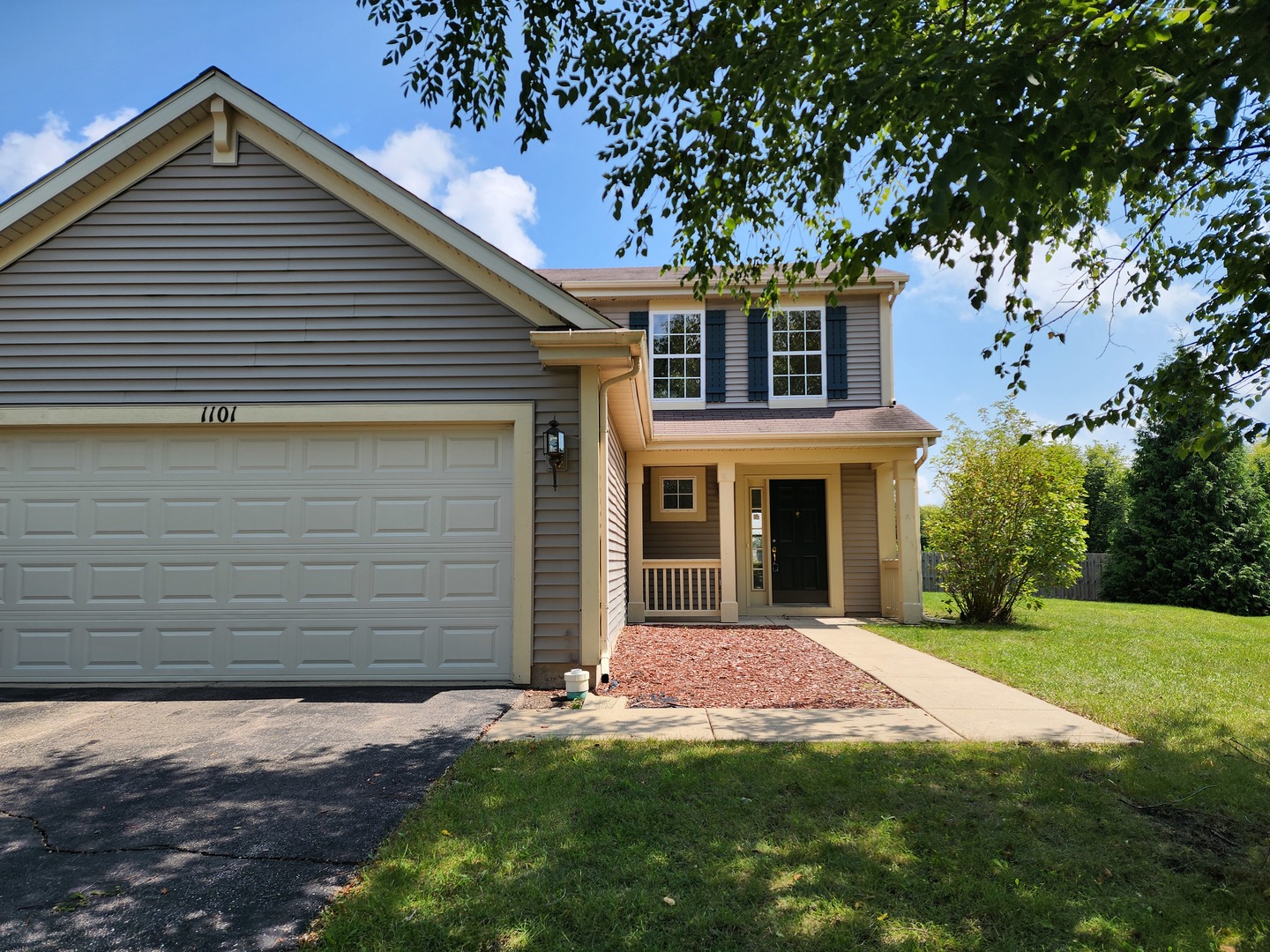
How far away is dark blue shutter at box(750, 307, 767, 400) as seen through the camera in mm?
12727

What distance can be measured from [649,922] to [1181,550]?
17.9 meters

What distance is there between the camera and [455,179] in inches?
367

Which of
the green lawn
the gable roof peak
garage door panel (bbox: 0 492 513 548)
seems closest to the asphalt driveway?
the green lawn

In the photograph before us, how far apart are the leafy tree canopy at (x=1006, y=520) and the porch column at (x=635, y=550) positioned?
4.74 m

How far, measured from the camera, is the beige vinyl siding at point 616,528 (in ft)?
25.9

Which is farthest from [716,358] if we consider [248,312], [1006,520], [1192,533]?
[1192,533]

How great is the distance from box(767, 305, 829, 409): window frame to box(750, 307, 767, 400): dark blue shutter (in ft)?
0.21

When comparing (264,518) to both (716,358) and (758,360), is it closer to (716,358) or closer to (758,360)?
(716,358)

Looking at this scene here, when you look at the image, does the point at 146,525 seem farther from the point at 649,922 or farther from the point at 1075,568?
the point at 1075,568

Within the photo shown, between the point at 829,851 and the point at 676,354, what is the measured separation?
1049 centimetres

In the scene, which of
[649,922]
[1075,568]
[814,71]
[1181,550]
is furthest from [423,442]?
[1181,550]

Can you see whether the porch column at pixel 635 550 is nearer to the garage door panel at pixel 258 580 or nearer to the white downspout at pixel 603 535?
the white downspout at pixel 603 535

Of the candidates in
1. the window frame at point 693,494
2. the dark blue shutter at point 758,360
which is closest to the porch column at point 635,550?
the window frame at point 693,494

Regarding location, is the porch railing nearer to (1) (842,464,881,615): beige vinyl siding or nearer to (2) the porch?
(2) the porch
